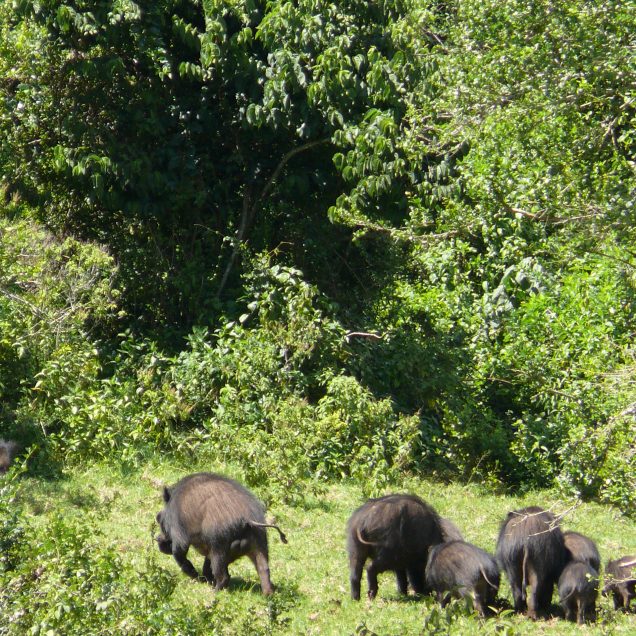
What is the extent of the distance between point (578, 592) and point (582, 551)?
0.51m

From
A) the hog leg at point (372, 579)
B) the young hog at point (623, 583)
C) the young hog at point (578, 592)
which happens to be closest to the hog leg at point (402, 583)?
the hog leg at point (372, 579)

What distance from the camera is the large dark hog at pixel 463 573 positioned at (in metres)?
7.95

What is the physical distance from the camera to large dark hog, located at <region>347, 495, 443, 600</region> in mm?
8500

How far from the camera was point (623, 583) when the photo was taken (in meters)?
8.20

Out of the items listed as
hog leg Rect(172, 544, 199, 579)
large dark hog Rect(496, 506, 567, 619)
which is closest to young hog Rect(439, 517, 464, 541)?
large dark hog Rect(496, 506, 567, 619)

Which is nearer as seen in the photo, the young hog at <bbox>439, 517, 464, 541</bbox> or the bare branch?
the young hog at <bbox>439, 517, 464, 541</bbox>

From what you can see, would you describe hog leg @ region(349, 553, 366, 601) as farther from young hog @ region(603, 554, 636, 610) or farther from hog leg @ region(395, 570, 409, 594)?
young hog @ region(603, 554, 636, 610)

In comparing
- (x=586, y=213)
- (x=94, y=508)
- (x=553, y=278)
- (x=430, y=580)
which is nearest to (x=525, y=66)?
(x=586, y=213)

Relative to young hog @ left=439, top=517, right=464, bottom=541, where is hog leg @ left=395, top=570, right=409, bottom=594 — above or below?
below

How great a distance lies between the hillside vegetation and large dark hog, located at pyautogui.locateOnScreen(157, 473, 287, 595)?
66.6 inches

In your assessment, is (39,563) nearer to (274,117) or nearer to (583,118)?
(583,118)

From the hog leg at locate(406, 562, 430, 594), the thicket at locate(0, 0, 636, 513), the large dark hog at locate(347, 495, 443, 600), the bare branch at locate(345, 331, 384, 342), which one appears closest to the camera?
the large dark hog at locate(347, 495, 443, 600)

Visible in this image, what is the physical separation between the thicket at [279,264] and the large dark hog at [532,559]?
2.70 metres

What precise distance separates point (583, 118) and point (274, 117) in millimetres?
5768
